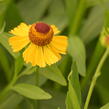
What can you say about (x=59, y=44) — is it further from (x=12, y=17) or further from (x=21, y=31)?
(x=12, y=17)

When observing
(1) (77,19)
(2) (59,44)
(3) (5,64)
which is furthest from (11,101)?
(1) (77,19)

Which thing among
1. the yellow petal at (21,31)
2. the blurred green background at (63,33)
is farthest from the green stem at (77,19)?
the yellow petal at (21,31)

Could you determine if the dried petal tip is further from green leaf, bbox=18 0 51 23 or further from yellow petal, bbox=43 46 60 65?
green leaf, bbox=18 0 51 23

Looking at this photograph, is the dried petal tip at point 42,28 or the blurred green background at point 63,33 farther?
the blurred green background at point 63,33

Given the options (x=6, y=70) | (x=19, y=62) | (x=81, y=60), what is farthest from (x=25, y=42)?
(x=6, y=70)

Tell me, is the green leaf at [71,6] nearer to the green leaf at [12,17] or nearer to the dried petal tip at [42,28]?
the green leaf at [12,17]

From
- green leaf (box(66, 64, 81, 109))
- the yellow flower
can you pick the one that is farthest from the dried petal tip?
green leaf (box(66, 64, 81, 109))
